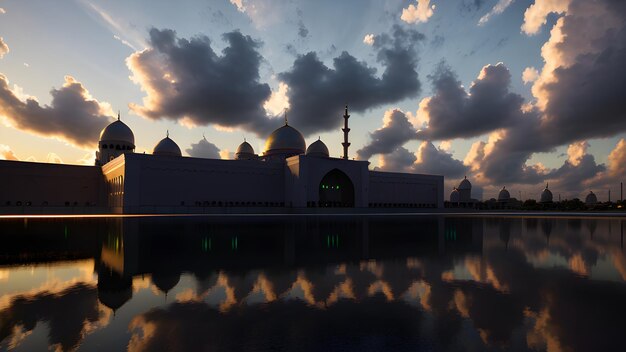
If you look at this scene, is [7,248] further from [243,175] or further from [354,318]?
A: [243,175]

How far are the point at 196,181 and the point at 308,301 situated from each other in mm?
41819

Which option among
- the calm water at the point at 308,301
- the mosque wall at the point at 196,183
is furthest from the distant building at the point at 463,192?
the calm water at the point at 308,301

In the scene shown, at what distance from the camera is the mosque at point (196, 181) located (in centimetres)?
4222

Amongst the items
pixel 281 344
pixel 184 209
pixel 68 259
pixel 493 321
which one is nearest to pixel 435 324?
pixel 493 321

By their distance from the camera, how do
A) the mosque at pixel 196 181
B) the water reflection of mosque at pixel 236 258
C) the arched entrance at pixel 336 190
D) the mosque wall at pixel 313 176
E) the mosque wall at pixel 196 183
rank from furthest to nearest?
the arched entrance at pixel 336 190, the mosque wall at pixel 313 176, the mosque at pixel 196 181, the mosque wall at pixel 196 183, the water reflection of mosque at pixel 236 258

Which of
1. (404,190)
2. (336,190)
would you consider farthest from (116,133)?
(404,190)

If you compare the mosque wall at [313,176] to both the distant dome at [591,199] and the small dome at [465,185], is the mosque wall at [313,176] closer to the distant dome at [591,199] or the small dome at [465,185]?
the small dome at [465,185]

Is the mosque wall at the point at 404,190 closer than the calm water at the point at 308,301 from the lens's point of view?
No

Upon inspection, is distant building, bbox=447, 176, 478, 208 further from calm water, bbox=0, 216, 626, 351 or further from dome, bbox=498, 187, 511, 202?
calm water, bbox=0, 216, 626, 351

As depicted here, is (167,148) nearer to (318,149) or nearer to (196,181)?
(196,181)

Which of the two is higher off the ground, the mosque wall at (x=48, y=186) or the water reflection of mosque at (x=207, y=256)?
the mosque wall at (x=48, y=186)

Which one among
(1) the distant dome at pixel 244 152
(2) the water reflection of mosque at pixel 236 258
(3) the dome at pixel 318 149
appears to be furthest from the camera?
(1) the distant dome at pixel 244 152

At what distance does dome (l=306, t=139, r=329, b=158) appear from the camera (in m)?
57.4

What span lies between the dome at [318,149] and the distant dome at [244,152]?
13.1 metres
